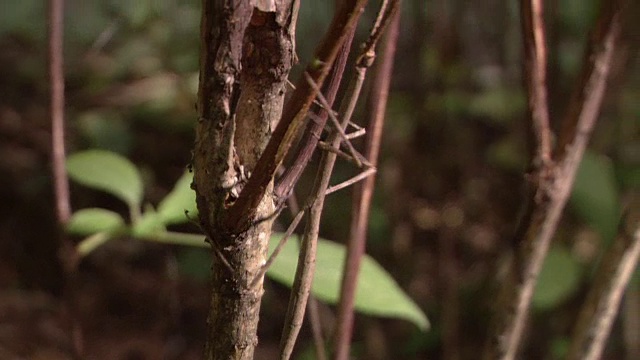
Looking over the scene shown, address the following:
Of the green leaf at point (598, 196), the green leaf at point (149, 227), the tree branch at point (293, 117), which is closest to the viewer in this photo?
the tree branch at point (293, 117)

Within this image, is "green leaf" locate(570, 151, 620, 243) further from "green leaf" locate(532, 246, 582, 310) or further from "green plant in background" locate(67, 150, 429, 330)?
"green plant in background" locate(67, 150, 429, 330)

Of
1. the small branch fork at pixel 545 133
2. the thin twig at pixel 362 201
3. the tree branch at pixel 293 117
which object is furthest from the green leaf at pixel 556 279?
the tree branch at pixel 293 117

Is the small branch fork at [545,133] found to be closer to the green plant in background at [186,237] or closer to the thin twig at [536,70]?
the thin twig at [536,70]

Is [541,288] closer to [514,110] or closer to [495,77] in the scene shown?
[514,110]

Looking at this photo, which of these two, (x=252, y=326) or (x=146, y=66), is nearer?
(x=252, y=326)

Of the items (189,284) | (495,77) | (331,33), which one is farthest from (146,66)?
(331,33)

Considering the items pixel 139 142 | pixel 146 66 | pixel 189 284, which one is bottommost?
pixel 189 284
